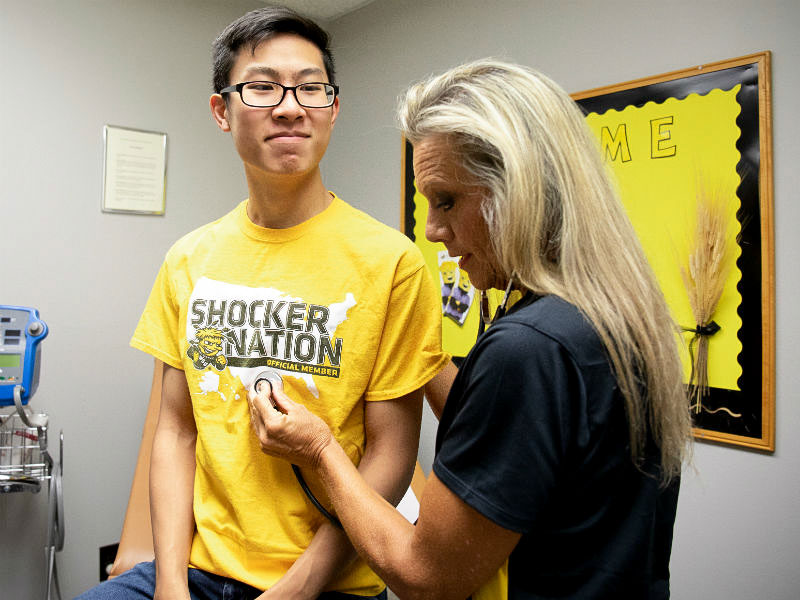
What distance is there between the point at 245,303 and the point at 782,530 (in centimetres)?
143

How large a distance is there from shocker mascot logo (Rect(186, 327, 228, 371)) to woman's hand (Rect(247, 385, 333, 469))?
0.54ft

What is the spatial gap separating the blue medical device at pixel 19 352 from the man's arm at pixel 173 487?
2.74ft

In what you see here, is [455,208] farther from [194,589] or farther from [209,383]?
[194,589]

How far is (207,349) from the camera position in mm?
1171

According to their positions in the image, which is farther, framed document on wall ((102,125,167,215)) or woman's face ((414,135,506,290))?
framed document on wall ((102,125,167,215))

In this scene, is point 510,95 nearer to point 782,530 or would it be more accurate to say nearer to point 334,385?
point 334,385

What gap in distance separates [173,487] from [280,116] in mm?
729

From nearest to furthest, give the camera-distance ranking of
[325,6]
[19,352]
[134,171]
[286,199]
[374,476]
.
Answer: [374,476] < [286,199] < [19,352] < [134,171] < [325,6]

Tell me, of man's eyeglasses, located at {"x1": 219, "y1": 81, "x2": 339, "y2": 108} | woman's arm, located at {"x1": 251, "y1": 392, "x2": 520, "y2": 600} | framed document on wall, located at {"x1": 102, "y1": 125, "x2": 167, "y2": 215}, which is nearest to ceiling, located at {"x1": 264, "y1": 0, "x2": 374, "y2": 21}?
framed document on wall, located at {"x1": 102, "y1": 125, "x2": 167, "y2": 215}

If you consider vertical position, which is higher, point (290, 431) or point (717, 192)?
point (717, 192)

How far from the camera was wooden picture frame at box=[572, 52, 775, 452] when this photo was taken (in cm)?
158

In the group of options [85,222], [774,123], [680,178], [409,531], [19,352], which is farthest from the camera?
[85,222]

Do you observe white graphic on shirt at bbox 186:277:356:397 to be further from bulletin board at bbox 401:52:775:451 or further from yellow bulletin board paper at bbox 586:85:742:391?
yellow bulletin board paper at bbox 586:85:742:391

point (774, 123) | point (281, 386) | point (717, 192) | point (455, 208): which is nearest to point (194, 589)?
point (281, 386)
